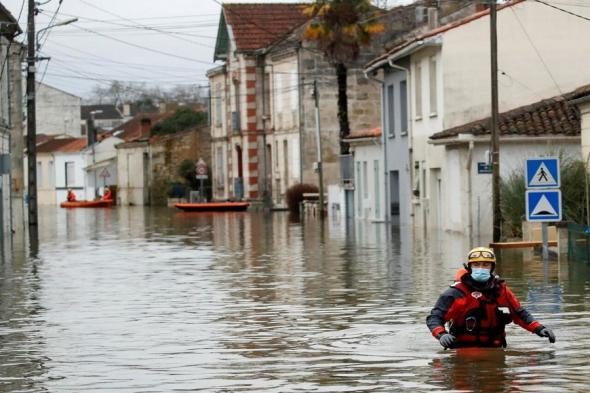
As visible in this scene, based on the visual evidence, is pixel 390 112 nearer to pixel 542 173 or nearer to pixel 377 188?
pixel 377 188

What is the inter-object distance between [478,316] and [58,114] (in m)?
134

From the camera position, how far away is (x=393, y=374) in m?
12.9

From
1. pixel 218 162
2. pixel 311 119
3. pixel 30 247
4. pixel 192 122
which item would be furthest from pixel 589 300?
pixel 192 122

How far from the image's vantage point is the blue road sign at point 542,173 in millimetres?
27031

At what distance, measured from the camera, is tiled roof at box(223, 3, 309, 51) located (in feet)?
277

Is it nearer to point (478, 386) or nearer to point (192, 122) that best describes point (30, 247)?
point (478, 386)

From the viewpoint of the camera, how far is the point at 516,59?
1746 inches

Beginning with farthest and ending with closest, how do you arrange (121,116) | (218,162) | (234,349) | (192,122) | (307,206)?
(121,116), (192,122), (218,162), (307,206), (234,349)

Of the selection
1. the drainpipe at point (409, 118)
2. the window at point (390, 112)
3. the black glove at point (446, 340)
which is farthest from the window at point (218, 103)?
the black glove at point (446, 340)

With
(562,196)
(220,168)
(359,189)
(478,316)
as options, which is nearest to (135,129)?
(220,168)

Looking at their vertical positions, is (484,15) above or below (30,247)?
above

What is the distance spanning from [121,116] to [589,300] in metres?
154

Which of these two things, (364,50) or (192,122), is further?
(192,122)

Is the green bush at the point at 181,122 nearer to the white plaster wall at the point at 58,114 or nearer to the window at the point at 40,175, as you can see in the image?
the window at the point at 40,175
